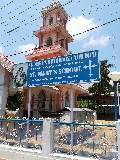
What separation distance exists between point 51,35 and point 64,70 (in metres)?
12.5

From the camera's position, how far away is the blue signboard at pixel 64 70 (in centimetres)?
689

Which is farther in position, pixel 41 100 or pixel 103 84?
pixel 103 84

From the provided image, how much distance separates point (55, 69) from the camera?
7738mm

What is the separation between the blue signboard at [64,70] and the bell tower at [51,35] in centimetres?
822

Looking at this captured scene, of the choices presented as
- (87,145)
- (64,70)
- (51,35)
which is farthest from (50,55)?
(87,145)

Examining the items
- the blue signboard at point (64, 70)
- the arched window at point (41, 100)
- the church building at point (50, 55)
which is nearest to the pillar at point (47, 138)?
the blue signboard at point (64, 70)

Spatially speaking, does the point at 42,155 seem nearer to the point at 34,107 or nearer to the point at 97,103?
the point at 34,107

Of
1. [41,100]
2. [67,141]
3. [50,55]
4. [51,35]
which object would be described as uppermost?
[51,35]

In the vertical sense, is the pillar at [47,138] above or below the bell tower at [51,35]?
below

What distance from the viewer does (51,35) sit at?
1897 centimetres

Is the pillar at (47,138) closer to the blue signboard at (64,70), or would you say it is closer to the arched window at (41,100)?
the blue signboard at (64,70)

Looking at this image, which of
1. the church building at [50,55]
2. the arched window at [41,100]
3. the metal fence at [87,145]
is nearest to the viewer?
the metal fence at [87,145]

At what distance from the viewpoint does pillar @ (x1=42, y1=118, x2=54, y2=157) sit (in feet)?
17.8

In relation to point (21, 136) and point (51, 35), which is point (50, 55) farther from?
point (21, 136)
